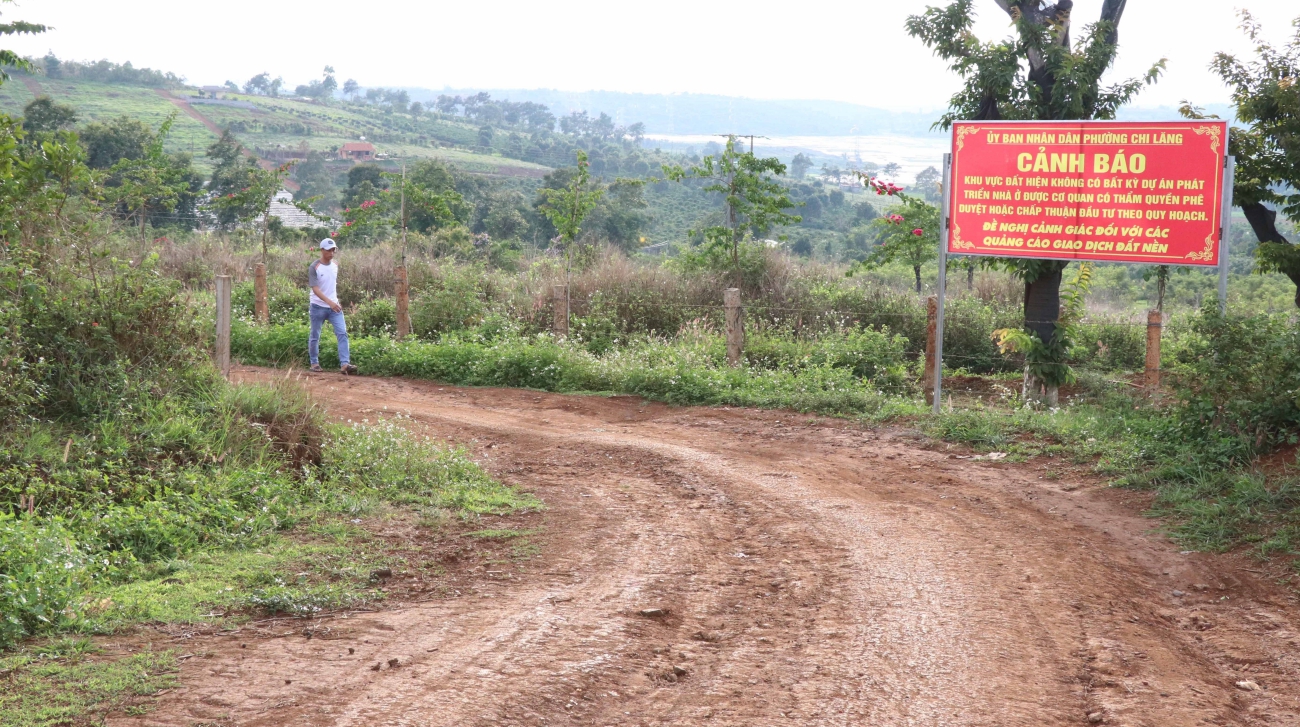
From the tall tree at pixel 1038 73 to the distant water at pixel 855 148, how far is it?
67.4m

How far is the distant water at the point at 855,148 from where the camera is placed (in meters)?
85.4

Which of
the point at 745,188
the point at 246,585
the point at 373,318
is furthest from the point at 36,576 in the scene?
the point at 745,188

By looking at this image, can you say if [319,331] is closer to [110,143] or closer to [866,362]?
[866,362]

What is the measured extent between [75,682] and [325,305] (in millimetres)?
10803

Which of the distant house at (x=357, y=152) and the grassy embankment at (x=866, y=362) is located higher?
the distant house at (x=357, y=152)

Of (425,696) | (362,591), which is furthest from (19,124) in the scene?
(425,696)

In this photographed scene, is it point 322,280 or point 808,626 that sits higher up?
point 322,280

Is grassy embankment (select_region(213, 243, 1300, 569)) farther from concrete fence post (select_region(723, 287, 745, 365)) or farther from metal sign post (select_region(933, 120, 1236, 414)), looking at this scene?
metal sign post (select_region(933, 120, 1236, 414))

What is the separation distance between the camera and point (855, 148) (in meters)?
100

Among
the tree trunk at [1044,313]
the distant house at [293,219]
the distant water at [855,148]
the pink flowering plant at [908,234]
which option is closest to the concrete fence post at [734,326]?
the tree trunk at [1044,313]

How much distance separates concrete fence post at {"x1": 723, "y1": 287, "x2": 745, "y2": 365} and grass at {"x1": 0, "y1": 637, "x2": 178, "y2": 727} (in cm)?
999

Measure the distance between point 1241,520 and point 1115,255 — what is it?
387 cm

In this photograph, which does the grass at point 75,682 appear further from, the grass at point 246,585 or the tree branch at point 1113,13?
the tree branch at point 1113,13

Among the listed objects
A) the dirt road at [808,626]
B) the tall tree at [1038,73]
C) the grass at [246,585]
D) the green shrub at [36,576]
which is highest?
the tall tree at [1038,73]
